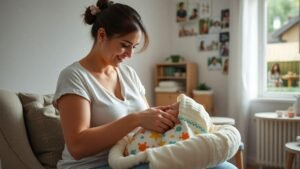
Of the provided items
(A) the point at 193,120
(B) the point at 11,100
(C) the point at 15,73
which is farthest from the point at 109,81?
(C) the point at 15,73

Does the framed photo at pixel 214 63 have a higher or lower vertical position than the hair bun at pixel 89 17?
lower

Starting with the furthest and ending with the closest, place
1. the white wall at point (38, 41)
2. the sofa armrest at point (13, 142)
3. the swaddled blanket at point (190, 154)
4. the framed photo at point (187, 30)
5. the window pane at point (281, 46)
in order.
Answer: the framed photo at point (187, 30) → the window pane at point (281, 46) → the white wall at point (38, 41) → the sofa armrest at point (13, 142) → the swaddled blanket at point (190, 154)

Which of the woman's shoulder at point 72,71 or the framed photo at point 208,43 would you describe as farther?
the framed photo at point 208,43

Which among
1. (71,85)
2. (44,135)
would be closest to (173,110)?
(71,85)

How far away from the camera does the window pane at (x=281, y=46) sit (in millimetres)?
2986

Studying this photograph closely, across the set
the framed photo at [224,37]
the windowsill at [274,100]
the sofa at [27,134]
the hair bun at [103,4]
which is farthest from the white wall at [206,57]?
the hair bun at [103,4]

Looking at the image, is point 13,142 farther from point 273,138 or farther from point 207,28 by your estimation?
point 207,28

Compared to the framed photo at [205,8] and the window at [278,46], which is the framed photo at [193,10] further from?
the window at [278,46]

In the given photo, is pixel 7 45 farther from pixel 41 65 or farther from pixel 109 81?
pixel 109 81

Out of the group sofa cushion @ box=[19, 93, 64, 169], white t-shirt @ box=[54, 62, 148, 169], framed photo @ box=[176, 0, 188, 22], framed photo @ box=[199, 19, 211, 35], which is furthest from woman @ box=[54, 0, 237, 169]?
framed photo @ box=[176, 0, 188, 22]

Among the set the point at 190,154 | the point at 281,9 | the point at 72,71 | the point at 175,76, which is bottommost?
the point at 190,154

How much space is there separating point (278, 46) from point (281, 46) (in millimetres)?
29

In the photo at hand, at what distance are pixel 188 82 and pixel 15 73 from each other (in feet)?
5.75

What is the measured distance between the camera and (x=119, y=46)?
1064 mm
